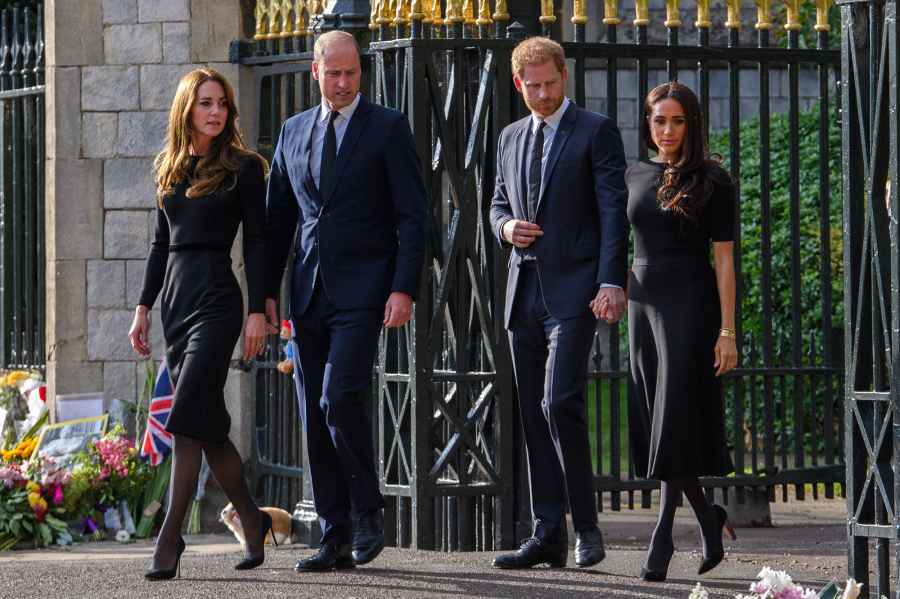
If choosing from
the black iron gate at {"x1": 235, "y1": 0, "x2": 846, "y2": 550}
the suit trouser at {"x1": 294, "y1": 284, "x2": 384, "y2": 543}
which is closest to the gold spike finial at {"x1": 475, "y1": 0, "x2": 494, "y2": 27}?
the black iron gate at {"x1": 235, "y1": 0, "x2": 846, "y2": 550}

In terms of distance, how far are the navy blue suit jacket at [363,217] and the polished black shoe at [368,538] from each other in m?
0.81

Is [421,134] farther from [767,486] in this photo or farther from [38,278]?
[38,278]

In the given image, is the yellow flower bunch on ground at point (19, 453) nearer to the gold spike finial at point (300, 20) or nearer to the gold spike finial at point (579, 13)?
the gold spike finial at point (300, 20)

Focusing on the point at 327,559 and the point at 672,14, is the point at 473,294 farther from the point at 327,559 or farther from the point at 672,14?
the point at 327,559

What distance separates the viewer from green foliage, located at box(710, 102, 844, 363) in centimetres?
1291

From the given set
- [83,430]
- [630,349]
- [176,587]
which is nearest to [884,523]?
[630,349]

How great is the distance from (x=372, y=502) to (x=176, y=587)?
773 millimetres

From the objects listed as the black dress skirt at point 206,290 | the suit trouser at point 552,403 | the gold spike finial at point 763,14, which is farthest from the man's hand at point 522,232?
the gold spike finial at point 763,14

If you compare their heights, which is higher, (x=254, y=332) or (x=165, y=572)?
(x=254, y=332)

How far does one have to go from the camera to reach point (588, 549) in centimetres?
680

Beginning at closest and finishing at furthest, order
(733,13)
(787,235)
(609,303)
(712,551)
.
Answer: (609,303) → (712,551) → (733,13) → (787,235)

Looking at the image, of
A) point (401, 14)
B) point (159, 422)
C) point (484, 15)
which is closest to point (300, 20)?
point (401, 14)

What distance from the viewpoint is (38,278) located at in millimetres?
11523

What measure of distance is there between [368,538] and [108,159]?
4065 millimetres
